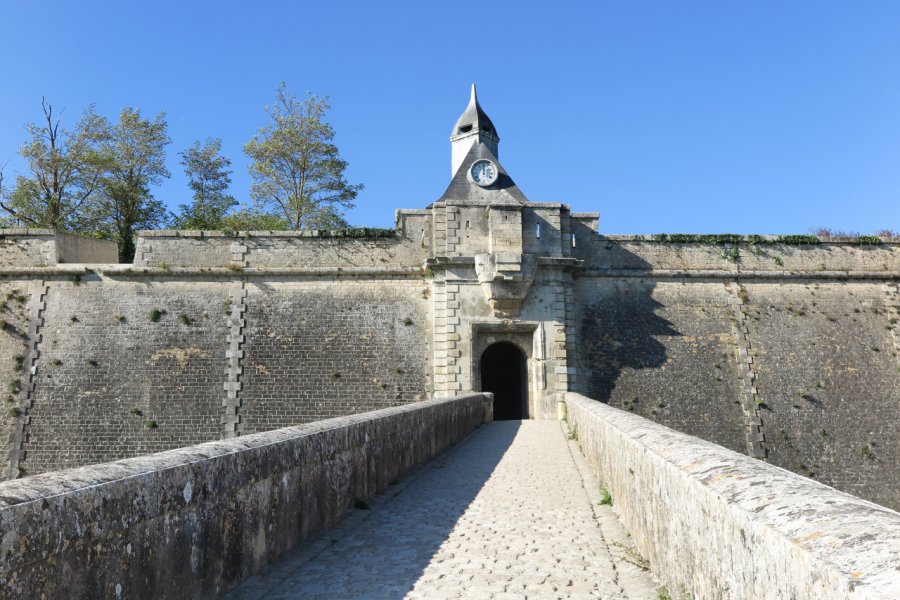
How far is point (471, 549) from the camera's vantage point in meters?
4.64

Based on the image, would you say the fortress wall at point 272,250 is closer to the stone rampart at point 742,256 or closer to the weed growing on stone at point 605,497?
the stone rampart at point 742,256

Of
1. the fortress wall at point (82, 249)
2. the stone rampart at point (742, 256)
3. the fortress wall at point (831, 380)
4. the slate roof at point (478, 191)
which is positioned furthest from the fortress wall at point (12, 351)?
the fortress wall at point (831, 380)

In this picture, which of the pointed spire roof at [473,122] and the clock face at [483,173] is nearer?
the clock face at [483,173]

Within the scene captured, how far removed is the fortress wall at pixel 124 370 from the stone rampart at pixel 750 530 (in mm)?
14715

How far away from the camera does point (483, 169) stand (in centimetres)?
2256

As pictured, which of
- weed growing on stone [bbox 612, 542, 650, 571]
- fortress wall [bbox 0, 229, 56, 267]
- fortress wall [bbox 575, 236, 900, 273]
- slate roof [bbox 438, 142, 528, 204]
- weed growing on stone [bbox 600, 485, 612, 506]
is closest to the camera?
weed growing on stone [bbox 612, 542, 650, 571]

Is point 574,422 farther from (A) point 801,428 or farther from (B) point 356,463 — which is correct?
(A) point 801,428

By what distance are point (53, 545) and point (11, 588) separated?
20 cm

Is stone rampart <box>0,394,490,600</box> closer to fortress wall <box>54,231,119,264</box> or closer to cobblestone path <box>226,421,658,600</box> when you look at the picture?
cobblestone path <box>226,421,658,600</box>

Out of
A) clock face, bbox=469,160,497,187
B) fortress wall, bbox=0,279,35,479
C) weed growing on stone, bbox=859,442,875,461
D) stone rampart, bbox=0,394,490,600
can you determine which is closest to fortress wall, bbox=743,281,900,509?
weed growing on stone, bbox=859,442,875,461

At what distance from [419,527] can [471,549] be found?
2.63 feet

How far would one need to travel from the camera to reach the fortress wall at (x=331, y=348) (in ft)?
55.7

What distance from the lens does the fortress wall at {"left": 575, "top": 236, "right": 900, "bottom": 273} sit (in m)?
19.4

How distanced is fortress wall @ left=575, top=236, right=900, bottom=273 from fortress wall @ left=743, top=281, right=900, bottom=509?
607mm
